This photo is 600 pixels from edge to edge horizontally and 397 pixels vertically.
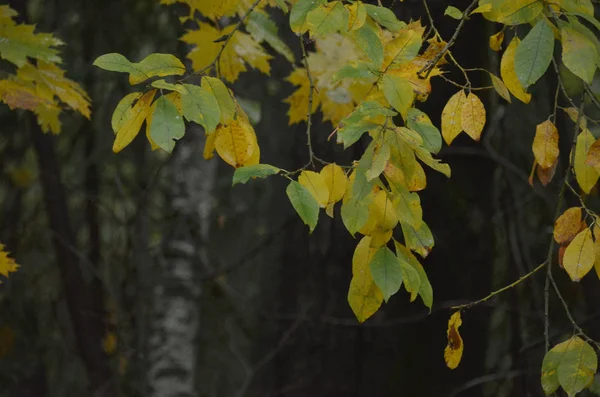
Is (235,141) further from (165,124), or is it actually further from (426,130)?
(426,130)

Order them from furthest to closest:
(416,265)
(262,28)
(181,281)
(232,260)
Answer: (232,260)
(181,281)
(262,28)
(416,265)

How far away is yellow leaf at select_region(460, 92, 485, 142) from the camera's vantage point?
3.81 ft

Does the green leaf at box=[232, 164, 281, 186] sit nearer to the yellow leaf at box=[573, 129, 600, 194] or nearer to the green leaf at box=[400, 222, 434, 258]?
the green leaf at box=[400, 222, 434, 258]

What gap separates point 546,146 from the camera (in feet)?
4.27

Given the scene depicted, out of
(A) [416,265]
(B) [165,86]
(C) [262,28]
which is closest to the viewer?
(B) [165,86]

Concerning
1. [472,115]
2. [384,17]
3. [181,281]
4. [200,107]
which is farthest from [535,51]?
[181,281]

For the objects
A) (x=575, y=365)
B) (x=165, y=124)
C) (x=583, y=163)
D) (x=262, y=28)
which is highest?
(x=262, y=28)

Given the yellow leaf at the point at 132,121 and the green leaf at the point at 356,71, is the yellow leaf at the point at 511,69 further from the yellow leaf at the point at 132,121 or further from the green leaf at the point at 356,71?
the yellow leaf at the point at 132,121

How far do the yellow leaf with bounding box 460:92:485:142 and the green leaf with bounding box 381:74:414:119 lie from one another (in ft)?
0.63

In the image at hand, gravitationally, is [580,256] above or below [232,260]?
below

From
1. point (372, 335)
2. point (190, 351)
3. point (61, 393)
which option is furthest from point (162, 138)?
point (61, 393)

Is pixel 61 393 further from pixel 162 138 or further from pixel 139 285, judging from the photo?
pixel 162 138

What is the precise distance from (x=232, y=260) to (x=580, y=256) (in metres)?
2.03

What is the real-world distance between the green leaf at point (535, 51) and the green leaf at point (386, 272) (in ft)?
1.13
